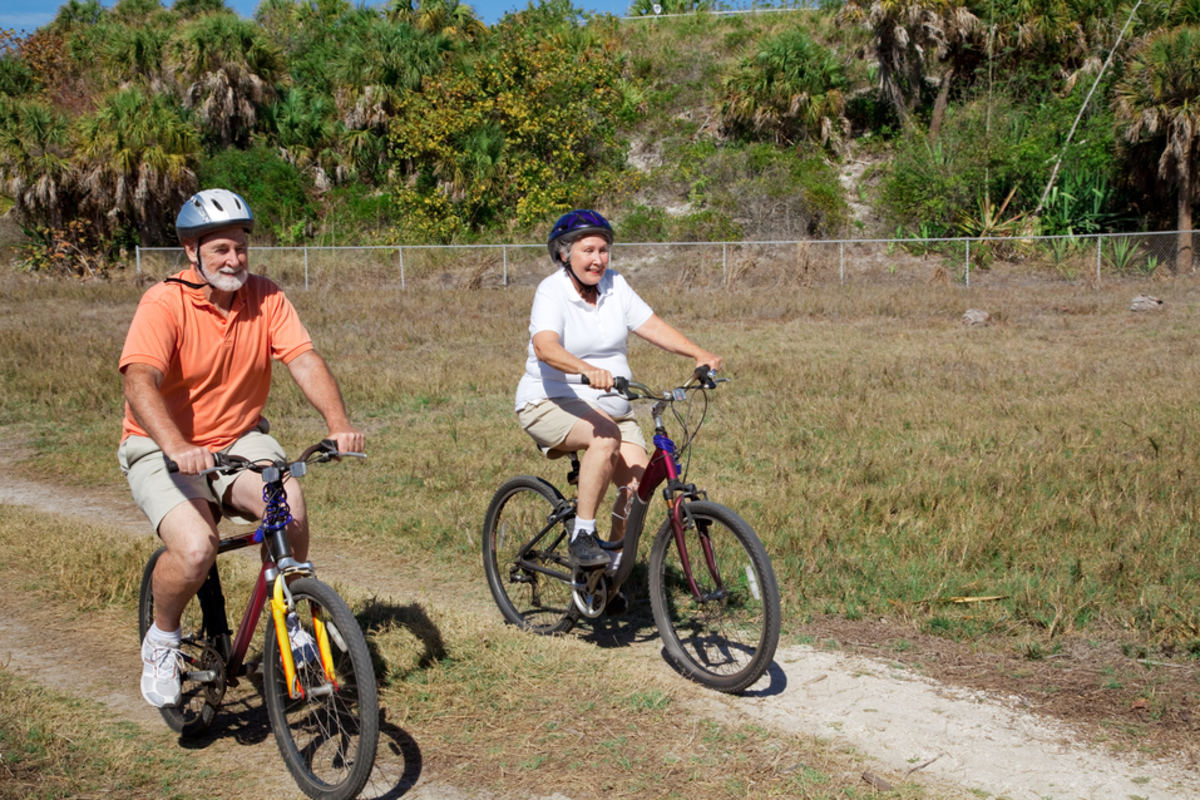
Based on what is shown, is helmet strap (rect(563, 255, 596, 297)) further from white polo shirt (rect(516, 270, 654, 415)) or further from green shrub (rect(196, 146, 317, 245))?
green shrub (rect(196, 146, 317, 245))

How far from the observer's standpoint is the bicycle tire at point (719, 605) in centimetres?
433

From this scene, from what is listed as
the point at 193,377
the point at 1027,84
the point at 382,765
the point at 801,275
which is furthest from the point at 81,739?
the point at 1027,84

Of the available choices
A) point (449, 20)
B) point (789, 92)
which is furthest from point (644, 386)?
point (449, 20)

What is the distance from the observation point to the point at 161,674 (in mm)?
4090

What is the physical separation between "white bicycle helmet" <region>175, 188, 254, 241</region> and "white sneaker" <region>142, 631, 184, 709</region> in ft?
4.99

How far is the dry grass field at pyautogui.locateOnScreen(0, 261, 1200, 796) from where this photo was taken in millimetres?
5160

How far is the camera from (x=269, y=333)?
4.26 m

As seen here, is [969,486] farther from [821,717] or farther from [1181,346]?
[1181,346]

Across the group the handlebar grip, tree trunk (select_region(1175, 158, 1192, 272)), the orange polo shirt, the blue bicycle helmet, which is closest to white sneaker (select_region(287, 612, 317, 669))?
the orange polo shirt

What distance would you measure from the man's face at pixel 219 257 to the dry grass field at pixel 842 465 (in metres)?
1.85

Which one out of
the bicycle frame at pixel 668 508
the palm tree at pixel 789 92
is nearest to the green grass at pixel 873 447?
the bicycle frame at pixel 668 508

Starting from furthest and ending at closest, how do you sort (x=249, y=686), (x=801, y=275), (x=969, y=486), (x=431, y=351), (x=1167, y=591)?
1. (x=801, y=275)
2. (x=431, y=351)
3. (x=969, y=486)
4. (x=1167, y=591)
5. (x=249, y=686)

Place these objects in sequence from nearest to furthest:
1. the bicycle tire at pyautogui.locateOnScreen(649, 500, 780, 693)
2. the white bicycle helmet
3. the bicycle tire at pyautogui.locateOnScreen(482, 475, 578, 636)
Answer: the white bicycle helmet
the bicycle tire at pyautogui.locateOnScreen(649, 500, 780, 693)
the bicycle tire at pyautogui.locateOnScreen(482, 475, 578, 636)

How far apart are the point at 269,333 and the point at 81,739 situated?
172 cm
